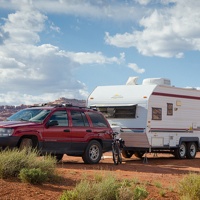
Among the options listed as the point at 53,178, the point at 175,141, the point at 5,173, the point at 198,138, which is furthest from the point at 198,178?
the point at 198,138

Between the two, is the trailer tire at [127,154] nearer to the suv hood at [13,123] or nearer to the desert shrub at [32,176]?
the suv hood at [13,123]

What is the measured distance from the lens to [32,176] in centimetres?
905

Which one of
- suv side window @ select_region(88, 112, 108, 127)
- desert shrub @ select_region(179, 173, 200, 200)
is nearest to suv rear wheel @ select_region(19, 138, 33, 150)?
suv side window @ select_region(88, 112, 108, 127)

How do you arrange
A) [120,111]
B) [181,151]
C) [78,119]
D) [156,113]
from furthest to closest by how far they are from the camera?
[181,151] → [120,111] → [156,113] → [78,119]

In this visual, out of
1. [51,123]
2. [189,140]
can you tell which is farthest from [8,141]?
[189,140]

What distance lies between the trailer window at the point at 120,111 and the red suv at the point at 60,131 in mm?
2414

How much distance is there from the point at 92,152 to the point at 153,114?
3.82 metres

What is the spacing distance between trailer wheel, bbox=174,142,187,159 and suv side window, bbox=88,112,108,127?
16.0ft

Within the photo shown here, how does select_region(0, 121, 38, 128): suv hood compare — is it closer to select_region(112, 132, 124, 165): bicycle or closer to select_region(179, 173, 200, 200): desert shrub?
select_region(112, 132, 124, 165): bicycle

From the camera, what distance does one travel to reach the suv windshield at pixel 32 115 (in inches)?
545

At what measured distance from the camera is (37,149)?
1338 cm

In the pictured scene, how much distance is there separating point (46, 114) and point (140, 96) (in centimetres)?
494

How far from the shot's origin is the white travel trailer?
1752cm

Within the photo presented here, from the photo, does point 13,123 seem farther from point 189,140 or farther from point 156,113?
point 189,140
